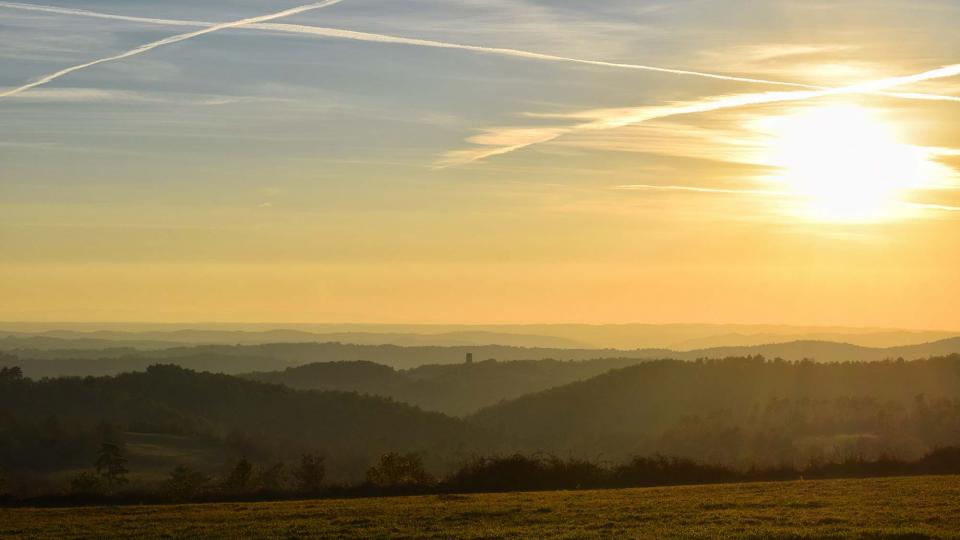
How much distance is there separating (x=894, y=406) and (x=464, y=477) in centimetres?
13353

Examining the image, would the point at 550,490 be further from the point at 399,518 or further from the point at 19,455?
the point at 19,455

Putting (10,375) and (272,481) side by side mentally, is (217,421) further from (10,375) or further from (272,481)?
(272,481)

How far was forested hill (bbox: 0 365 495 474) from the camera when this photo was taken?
497 feet

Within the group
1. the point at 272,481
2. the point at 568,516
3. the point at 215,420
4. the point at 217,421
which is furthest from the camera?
the point at 215,420

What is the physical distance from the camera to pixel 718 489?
1617 inches

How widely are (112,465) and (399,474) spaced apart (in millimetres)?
81410

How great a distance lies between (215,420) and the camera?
614 ft

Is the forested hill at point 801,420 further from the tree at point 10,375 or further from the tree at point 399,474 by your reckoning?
the tree at point 10,375

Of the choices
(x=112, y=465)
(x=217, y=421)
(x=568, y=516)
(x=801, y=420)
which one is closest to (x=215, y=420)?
(x=217, y=421)

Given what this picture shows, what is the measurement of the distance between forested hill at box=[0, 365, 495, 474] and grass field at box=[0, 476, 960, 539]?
109 meters

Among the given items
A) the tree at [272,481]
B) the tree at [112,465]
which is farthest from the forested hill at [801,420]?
the tree at [112,465]

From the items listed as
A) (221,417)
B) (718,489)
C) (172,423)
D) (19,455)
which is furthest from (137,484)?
(718,489)

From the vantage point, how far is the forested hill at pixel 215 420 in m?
152

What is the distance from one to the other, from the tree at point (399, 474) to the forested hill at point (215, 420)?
84.3m
